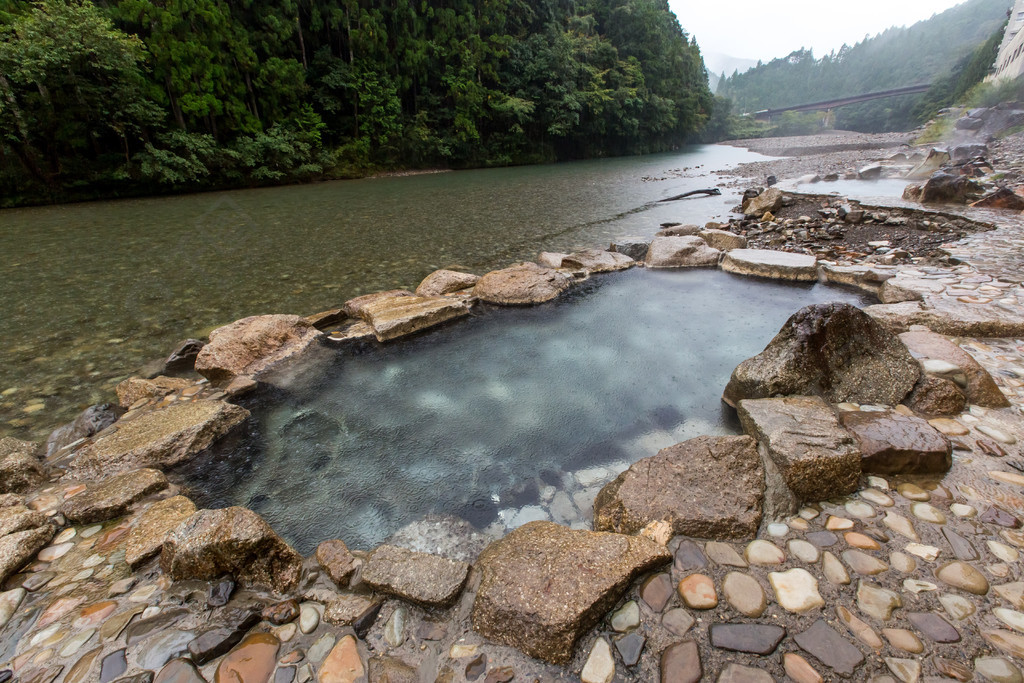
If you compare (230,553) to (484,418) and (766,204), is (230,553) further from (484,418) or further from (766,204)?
(766,204)

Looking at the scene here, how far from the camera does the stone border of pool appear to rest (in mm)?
1527

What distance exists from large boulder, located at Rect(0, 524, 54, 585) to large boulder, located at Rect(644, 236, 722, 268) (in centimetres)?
671

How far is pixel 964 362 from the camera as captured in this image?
2842 mm

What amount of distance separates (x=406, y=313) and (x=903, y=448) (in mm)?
4160

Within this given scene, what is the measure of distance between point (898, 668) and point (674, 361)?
2734 millimetres

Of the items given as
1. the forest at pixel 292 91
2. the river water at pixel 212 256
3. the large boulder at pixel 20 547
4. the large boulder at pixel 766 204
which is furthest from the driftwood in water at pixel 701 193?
the forest at pixel 292 91

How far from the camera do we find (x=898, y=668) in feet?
4.51

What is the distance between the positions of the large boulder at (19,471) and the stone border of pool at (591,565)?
1 cm

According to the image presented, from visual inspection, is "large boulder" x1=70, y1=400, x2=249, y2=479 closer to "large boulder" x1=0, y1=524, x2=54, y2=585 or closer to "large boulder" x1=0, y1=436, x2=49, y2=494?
"large boulder" x1=0, y1=436, x2=49, y2=494

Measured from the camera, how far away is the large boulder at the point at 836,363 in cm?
282

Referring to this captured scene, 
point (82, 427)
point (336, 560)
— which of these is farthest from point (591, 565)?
point (82, 427)

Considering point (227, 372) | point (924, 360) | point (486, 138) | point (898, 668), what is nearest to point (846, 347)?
point (924, 360)

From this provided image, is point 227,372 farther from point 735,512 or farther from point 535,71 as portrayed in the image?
point 535,71

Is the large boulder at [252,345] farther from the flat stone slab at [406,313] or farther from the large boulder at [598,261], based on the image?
the large boulder at [598,261]
